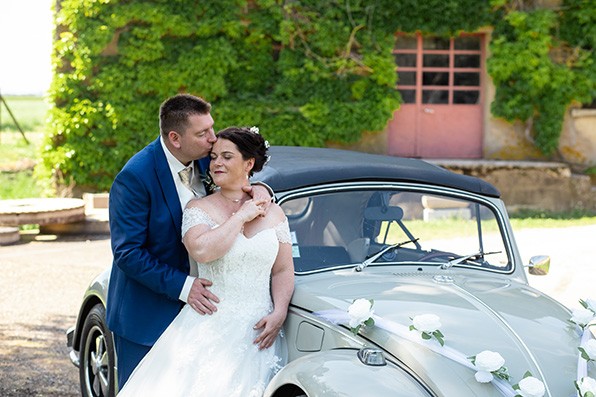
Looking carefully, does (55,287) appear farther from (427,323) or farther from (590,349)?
(590,349)

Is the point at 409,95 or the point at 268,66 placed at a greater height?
the point at 268,66

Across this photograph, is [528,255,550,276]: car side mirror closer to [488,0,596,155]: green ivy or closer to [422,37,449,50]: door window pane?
[488,0,596,155]: green ivy

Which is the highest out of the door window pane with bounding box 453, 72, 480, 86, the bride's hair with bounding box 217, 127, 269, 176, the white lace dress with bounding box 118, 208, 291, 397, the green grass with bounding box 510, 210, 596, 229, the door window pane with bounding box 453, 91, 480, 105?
the door window pane with bounding box 453, 72, 480, 86

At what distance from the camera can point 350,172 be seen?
194 inches

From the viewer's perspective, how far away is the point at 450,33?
1669 centimetres

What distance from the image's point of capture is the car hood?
382cm

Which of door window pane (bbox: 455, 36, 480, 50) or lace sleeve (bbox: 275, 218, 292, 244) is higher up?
door window pane (bbox: 455, 36, 480, 50)

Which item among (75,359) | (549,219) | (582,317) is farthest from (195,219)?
(549,219)

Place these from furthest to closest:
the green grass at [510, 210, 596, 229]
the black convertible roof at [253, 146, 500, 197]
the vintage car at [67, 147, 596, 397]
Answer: the green grass at [510, 210, 596, 229], the black convertible roof at [253, 146, 500, 197], the vintage car at [67, 147, 596, 397]

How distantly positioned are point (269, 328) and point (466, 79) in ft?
44.5

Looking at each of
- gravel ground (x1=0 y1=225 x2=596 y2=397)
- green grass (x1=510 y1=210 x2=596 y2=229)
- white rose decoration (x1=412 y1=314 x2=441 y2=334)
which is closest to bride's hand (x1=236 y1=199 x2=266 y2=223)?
white rose decoration (x1=412 y1=314 x2=441 y2=334)

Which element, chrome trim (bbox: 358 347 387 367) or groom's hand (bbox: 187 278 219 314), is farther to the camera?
groom's hand (bbox: 187 278 219 314)

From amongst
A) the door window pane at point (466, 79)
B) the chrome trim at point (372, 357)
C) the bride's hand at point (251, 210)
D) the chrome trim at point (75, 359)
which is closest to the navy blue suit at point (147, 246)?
the bride's hand at point (251, 210)

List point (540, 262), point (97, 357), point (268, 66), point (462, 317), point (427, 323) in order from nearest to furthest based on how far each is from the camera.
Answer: point (427, 323)
point (462, 317)
point (540, 262)
point (97, 357)
point (268, 66)
